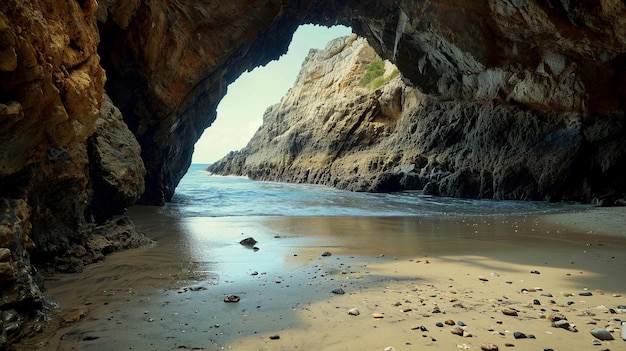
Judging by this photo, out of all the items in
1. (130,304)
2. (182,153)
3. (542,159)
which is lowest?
(130,304)

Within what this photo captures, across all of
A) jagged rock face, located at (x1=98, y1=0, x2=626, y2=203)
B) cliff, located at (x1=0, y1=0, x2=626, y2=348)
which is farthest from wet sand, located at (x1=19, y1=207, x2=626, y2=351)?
jagged rock face, located at (x1=98, y1=0, x2=626, y2=203)

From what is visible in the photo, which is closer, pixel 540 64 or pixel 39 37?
pixel 39 37

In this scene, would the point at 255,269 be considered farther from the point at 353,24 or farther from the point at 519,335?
the point at 353,24

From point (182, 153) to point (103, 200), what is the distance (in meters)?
9.43

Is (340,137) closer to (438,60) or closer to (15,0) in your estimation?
(438,60)

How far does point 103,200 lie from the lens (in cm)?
667

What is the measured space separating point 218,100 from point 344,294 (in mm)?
12469

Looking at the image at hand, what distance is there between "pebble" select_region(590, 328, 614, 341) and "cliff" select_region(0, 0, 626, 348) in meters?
3.63

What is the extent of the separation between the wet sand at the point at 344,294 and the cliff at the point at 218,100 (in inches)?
22.4

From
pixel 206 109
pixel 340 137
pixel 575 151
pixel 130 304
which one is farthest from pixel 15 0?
pixel 340 137

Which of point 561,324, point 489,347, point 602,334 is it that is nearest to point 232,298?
point 489,347

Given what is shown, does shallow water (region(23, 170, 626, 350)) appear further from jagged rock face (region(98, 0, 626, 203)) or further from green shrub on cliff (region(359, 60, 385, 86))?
green shrub on cliff (region(359, 60, 385, 86))

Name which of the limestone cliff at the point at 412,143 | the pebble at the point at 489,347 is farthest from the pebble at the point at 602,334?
the limestone cliff at the point at 412,143

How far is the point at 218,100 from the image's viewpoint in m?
14.7
